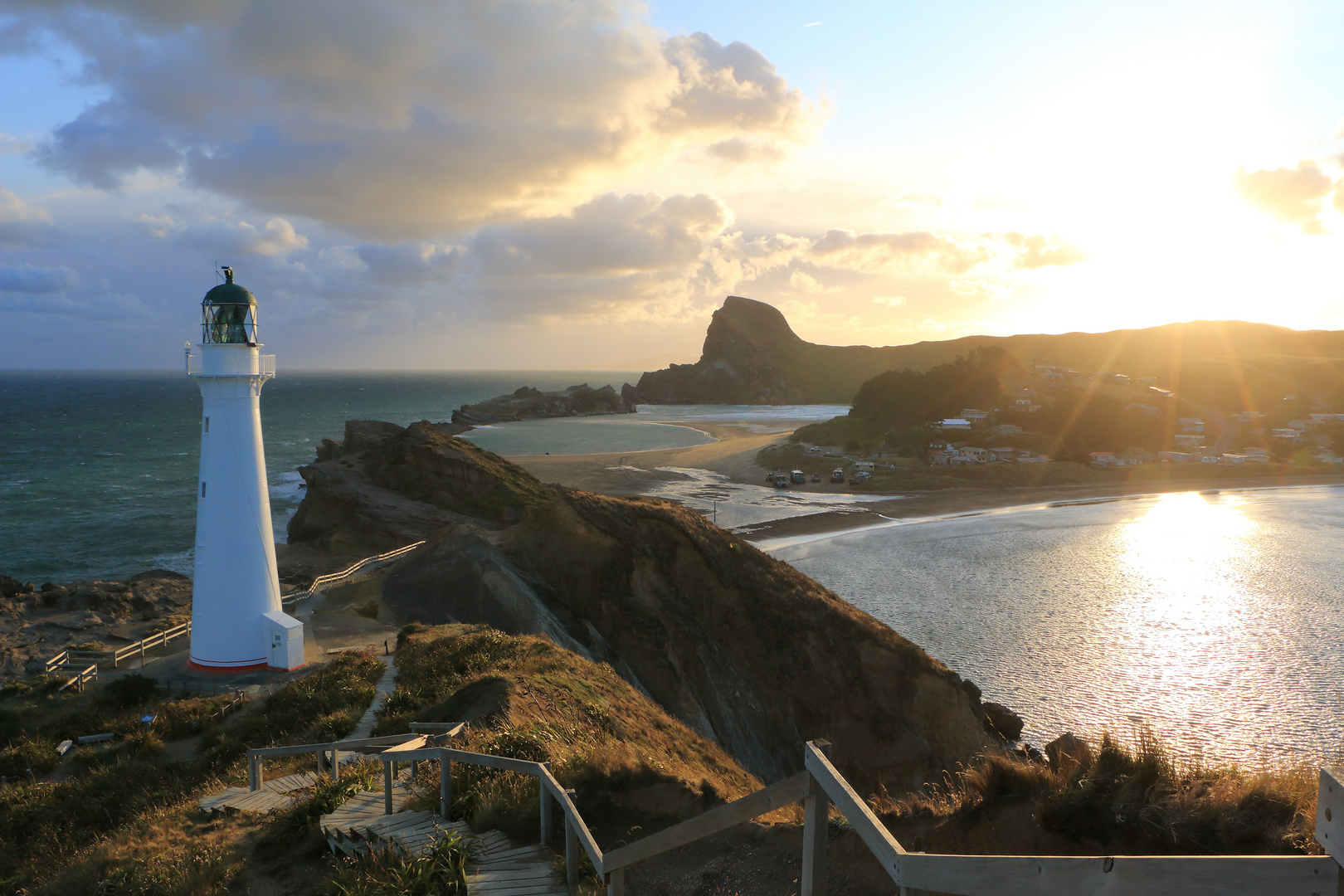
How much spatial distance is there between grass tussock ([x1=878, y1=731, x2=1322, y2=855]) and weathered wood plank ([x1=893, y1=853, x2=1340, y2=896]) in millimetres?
3169

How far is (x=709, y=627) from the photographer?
2255 centimetres

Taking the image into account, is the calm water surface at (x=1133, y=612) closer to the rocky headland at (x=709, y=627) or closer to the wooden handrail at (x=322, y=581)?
the rocky headland at (x=709, y=627)

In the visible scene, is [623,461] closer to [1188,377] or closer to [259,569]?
[259,569]

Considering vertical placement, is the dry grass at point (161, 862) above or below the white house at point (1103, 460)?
above

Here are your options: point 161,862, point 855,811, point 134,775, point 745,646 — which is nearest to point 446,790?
point 161,862

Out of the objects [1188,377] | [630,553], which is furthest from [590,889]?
[1188,377]

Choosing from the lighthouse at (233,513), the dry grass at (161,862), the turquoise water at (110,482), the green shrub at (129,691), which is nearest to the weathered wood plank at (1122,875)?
the dry grass at (161,862)

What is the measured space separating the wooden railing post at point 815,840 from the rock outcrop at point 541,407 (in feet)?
434

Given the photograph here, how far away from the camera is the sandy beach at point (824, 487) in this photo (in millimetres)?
53653

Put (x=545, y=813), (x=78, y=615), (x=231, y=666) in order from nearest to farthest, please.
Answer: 1. (x=545, y=813)
2. (x=231, y=666)
3. (x=78, y=615)

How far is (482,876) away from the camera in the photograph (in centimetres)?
556

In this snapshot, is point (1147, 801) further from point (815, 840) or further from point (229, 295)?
point (229, 295)

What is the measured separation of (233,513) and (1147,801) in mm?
17876

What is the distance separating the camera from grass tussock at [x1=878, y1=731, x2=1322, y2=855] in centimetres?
473
